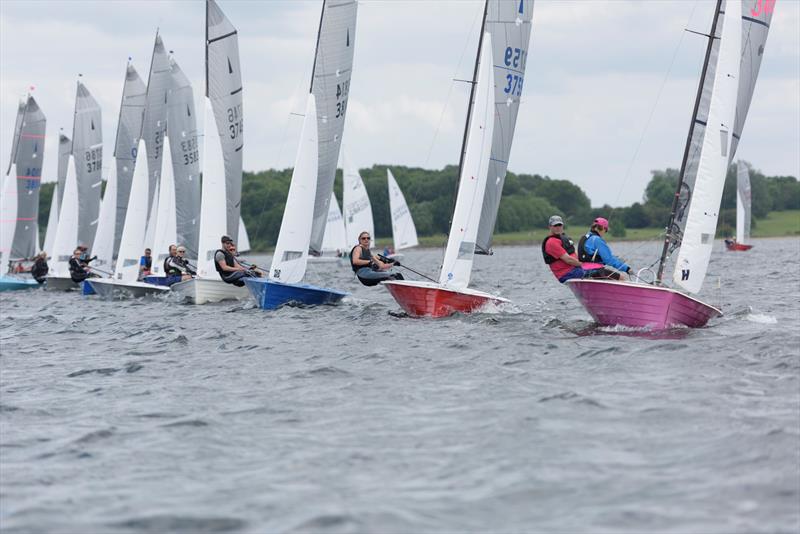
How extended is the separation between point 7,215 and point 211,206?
49.7ft

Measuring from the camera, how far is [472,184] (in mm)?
16859

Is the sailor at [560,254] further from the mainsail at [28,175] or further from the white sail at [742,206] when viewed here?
the white sail at [742,206]

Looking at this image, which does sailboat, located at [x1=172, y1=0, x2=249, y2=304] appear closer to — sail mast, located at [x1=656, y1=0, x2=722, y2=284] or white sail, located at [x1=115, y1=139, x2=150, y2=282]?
white sail, located at [x1=115, y1=139, x2=150, y2=282]

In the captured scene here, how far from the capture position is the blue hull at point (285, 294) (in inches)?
739

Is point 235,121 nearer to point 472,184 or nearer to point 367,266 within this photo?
point 367,266

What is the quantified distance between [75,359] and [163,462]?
6440 millimetres

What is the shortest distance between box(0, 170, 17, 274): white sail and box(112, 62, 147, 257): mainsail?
3.58 meters

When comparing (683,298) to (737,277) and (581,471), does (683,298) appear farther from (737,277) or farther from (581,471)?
(737,277)

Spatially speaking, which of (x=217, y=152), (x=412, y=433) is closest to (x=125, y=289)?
(x=217, y=152)

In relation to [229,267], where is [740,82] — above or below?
above

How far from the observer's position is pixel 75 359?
43.3ft

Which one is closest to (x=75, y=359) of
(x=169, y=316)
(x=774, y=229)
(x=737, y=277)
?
(x=169, y=316)

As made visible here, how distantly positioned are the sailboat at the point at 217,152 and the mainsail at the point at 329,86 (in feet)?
7.22

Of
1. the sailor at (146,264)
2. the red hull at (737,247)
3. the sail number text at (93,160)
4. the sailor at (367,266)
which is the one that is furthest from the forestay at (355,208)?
the sailor at (367,266)
